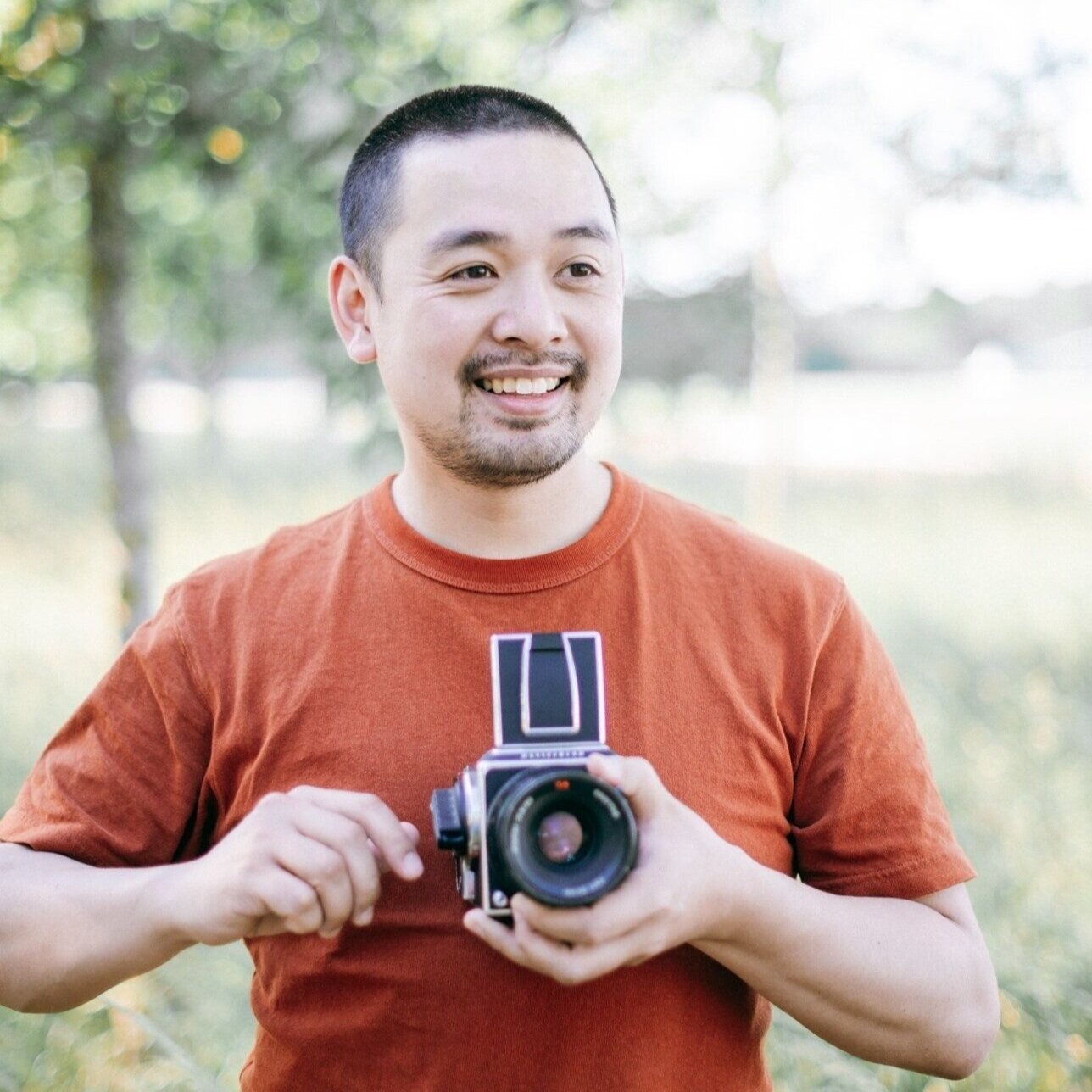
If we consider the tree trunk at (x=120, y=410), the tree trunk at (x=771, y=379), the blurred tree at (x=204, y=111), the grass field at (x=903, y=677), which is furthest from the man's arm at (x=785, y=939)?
the tree trunk at (x=771, y=379)

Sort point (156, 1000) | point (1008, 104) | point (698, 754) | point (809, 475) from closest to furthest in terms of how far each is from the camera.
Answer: point (698, 754)
point (156, 1000)
point (1008, 104)
point (809, 475)

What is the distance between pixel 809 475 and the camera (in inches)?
750

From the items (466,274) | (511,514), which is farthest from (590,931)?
(466,274)

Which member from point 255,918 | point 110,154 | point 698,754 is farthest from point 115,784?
point 110,154

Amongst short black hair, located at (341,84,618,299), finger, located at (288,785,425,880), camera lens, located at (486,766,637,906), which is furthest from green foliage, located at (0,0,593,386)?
camera lens, located at (486,766,637,906)

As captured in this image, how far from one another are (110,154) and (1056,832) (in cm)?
418

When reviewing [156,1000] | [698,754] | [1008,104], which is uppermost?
[1008,104]

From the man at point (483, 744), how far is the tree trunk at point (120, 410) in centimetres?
244

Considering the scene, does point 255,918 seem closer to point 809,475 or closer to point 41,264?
point 41,264

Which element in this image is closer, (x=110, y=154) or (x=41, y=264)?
(x=110, y=154)

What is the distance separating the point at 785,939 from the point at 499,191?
3.81 ft

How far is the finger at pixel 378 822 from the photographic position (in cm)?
→ 154

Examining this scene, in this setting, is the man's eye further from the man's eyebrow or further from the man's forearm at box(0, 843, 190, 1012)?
the man's forearm at box(0, 843, 190, 1012)

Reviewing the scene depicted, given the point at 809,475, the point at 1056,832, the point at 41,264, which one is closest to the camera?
the point at 1056,832
